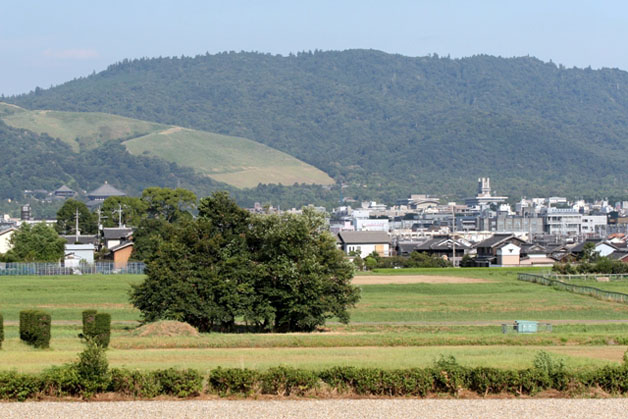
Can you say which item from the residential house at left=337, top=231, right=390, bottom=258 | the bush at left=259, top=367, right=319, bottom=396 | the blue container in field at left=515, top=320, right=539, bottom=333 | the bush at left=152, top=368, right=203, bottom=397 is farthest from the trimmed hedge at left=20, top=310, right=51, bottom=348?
the residential house at left=337, top=231, right=390, bottom=258

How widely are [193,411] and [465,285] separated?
5847 cm

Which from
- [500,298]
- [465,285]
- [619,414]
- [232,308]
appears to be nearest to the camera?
[619,414]

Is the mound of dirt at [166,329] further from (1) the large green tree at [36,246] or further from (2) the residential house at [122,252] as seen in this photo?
(2) the residential house at [122,252]

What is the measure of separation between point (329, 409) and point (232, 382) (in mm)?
2754

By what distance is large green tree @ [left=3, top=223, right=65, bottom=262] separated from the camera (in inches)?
4033

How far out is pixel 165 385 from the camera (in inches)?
983

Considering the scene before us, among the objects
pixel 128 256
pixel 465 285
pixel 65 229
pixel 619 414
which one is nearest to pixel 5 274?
pixel 128 256

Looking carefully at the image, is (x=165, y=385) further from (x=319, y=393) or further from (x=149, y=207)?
(x=149, y=207)

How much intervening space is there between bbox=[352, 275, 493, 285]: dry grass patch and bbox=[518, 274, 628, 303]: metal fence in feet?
12.6

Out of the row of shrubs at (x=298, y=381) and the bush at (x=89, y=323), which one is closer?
the row of shrubs at (x=298, y=381)

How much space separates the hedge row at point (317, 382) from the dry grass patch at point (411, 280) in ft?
184

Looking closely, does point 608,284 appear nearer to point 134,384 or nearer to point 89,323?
point 89,323

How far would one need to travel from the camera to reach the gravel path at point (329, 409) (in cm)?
2291

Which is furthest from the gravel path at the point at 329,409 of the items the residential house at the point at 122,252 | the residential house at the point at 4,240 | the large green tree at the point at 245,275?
the residential house at the point at 4,240
